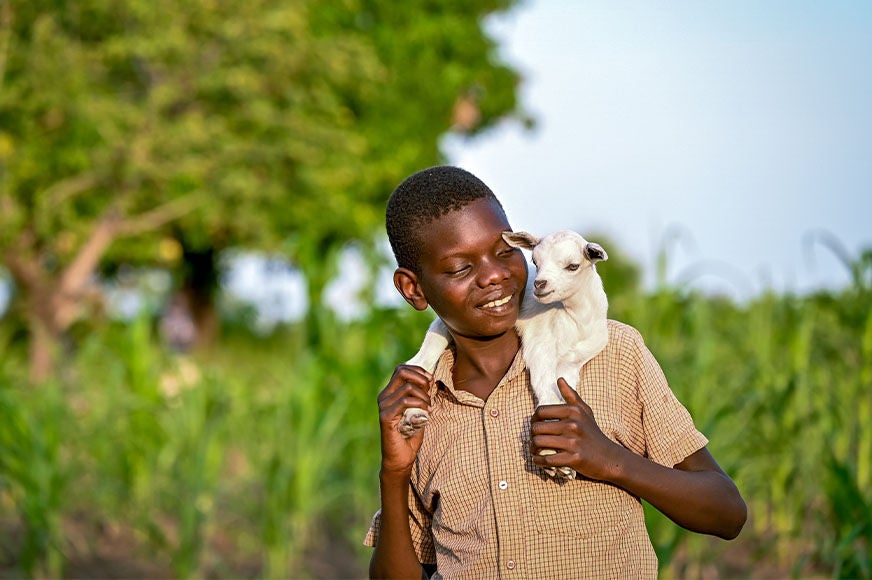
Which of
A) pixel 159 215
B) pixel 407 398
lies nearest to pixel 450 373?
pixel 407 398

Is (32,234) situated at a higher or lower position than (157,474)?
higher

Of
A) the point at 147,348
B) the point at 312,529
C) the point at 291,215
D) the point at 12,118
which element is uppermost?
the point at 12,118

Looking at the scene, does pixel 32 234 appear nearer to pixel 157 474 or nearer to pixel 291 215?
pixel 291 215

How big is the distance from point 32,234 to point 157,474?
1115cm

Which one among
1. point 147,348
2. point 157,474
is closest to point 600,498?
point 157,474

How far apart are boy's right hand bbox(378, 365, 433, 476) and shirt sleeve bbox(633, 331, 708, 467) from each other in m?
0.36

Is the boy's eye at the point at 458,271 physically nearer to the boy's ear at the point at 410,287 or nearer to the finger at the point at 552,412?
the boy's ear at the point at 410,287

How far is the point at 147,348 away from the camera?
5816mm

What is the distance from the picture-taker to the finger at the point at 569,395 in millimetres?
1727

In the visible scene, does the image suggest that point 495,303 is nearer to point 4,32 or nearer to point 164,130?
point 164,130

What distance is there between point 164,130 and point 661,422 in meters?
12.6

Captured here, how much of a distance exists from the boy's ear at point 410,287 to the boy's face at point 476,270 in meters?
0.09

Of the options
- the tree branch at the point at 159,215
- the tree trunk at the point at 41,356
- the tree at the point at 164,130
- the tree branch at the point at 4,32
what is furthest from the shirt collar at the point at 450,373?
the tree branch at the point at 159,215

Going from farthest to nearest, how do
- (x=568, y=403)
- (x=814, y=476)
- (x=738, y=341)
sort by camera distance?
(x=738, y=341) < (x=814, y=476) < (x=568, y=403)
